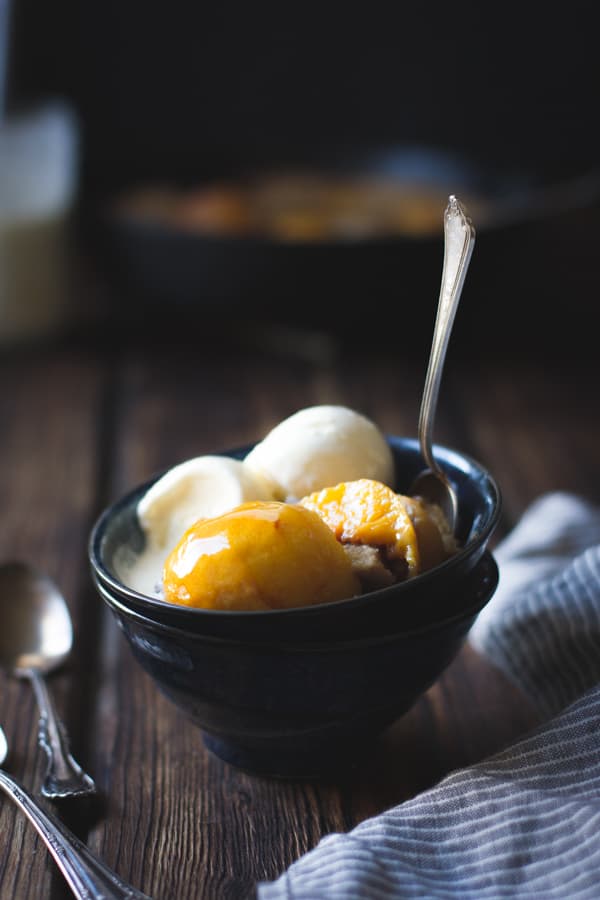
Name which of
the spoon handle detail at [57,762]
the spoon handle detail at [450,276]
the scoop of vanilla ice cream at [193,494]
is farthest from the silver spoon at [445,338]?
the spoon handle detail at [57,762]

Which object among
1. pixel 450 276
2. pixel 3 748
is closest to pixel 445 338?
pixel 450 276

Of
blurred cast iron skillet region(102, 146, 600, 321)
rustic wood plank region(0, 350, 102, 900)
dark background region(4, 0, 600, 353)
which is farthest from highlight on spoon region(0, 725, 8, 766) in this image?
dark background region(4, 0, 600, 353)

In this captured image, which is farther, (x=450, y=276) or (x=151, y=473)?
(x=151, y=473)

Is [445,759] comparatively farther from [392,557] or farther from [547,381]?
[547,381]

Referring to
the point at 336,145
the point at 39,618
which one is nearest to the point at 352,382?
the point at 336,145

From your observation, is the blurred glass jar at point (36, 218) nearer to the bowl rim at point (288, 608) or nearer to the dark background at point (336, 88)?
the dark background at point (336, 88)

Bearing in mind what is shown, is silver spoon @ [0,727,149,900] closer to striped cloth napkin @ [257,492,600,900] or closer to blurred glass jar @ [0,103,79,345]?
striped cloth napkin @ [257,492,600,900]

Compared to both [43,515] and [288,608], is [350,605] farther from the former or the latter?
[43,515]
